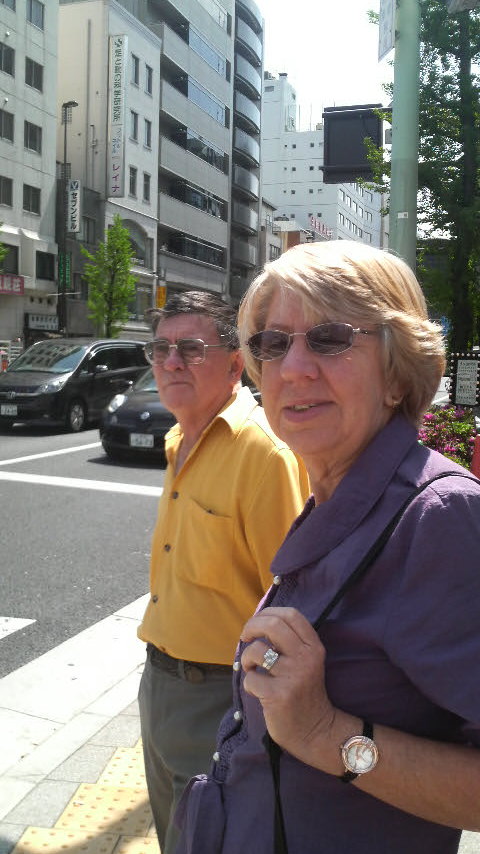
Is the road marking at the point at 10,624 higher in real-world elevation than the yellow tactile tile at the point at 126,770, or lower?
lower

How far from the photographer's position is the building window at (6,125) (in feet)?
126

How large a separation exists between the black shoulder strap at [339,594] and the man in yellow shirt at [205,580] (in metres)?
0.90

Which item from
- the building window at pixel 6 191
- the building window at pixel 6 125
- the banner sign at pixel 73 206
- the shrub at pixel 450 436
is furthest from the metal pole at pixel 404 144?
the banner sign at pixel 73 206

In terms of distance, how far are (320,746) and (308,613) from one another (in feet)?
0.58

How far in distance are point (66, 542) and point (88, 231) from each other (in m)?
40.1

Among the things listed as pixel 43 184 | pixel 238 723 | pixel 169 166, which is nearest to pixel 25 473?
pixel 238 723

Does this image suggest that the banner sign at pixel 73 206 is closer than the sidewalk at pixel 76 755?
No

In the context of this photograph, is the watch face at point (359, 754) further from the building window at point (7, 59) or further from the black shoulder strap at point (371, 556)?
the building window at point (7, 59)

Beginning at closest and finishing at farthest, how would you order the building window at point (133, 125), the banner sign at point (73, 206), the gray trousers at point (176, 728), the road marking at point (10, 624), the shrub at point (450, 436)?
the gray trousers at point (176, 728), the road marking at point (10, 624), the shrub at point (450, 436), the banner sign at point (73, 206), the building window at point (133, 125)

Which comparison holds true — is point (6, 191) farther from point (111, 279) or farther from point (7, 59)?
point (111, 279)

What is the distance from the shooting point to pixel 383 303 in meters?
1.37

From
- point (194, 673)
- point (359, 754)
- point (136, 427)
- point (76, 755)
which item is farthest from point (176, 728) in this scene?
point (136, 427)

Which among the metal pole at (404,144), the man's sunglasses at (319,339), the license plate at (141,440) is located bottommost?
the license plate at (141,440)

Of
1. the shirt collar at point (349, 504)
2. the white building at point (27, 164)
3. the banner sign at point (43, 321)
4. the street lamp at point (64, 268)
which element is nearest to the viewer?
the shirt collar at point (349, 504)
